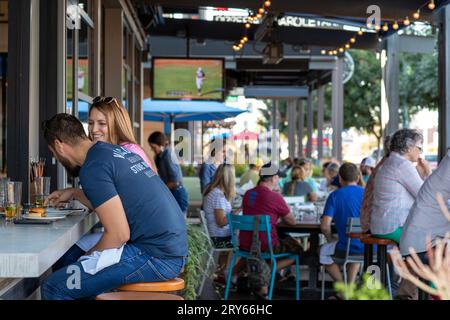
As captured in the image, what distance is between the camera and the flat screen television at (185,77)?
12.6m

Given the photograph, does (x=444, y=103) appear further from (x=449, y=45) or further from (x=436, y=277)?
(x=436, y=277)

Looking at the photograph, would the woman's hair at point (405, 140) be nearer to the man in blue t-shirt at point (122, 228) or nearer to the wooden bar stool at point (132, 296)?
the man in blue t-shirt at point (122, 228)

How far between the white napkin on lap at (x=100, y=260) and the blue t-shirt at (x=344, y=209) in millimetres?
4220

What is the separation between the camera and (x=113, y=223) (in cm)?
346

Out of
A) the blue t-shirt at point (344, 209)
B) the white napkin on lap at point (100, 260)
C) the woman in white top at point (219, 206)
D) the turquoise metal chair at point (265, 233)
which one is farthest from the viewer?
the woman in white top at point (219, 206)

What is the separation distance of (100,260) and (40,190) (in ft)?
2.53

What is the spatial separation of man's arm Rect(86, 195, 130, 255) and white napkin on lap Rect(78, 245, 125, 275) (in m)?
0.03

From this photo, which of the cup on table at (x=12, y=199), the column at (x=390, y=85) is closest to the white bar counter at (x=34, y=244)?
the cup on table at (x=12, y=199)

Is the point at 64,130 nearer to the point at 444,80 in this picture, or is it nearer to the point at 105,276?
the point at 105,276

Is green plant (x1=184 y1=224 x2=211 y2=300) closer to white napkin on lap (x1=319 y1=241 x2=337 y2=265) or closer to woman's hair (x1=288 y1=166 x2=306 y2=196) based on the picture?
white napkin on lap (x1=319 y1=241 x2=337 y2=265)

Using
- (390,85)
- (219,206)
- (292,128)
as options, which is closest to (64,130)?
(219,206)

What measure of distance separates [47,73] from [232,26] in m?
7.79

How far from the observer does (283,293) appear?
8.31m

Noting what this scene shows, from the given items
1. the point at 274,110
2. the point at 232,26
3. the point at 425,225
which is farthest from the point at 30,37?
the point at 274,110
